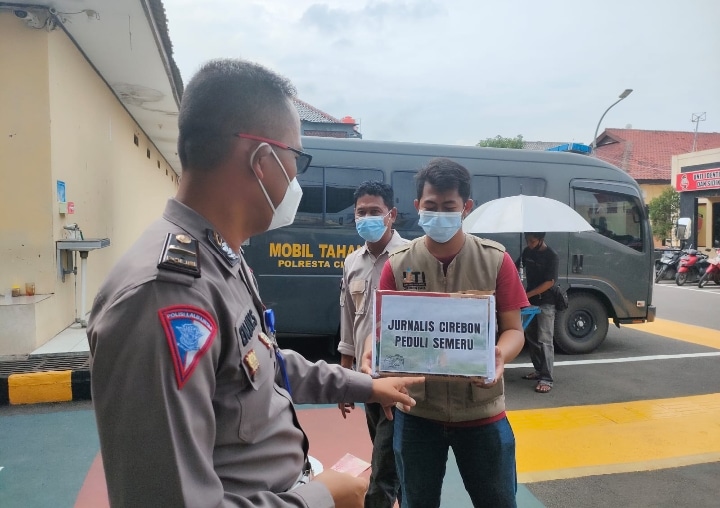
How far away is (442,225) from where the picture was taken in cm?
216

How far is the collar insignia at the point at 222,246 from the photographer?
1024 mm

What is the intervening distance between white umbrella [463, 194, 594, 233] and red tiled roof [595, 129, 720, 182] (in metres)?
33.4

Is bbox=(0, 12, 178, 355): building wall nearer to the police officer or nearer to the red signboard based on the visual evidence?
the police officer

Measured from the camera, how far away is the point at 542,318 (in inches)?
217

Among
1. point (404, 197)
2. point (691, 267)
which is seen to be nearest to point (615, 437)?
point (404, 197)

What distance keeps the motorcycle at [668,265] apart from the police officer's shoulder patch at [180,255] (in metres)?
19.1

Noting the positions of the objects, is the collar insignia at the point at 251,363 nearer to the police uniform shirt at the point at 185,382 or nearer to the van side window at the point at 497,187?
the police uniform shirt at the point at 185,382

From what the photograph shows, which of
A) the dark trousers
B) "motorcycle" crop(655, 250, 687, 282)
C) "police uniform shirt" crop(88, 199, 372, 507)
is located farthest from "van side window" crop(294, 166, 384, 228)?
"motorcycle" crop(655, 250, 687, 282)

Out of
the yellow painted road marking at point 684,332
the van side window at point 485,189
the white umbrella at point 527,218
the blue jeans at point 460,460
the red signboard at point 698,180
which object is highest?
the red signboard at point 698,180

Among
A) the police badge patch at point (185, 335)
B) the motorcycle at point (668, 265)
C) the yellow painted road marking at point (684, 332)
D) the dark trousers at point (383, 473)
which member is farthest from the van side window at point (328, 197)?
the motorcycle at point (668, 265)

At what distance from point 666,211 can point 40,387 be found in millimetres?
26661

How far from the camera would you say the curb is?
4418 millimetres

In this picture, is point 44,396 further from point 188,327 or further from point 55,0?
point 188,327

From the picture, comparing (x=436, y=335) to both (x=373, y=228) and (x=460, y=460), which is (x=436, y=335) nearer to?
(x=460, y=460)
